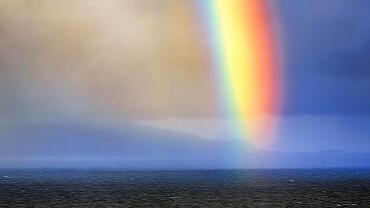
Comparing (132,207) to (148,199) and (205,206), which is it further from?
(148,199)

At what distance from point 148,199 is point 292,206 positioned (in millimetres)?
54117

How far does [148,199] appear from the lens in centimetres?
16862

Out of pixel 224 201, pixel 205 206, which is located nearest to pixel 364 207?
pixel 205 206

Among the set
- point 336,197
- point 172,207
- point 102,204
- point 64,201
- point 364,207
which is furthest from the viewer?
point 336,197

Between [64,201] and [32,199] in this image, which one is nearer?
[64,201]

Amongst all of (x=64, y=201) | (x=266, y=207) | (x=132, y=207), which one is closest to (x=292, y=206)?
(x=266, y=207)

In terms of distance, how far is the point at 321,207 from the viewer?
134 meters

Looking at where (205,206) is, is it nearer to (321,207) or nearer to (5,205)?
(321,207)

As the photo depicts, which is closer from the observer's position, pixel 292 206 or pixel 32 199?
pixel 292 206

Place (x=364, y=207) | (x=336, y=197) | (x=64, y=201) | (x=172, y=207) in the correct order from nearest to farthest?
(x=364, y=207) → (x=172, y=207) → (x=64, y=201) → (x=336, y=197)

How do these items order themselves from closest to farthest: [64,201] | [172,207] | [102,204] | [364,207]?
1. [364,207]
2. [172,207]
3. [102,204]
4. [64,201]

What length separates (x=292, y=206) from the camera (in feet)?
420

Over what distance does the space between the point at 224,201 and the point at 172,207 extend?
32.4 m

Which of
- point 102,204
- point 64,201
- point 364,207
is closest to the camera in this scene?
point 364,207
